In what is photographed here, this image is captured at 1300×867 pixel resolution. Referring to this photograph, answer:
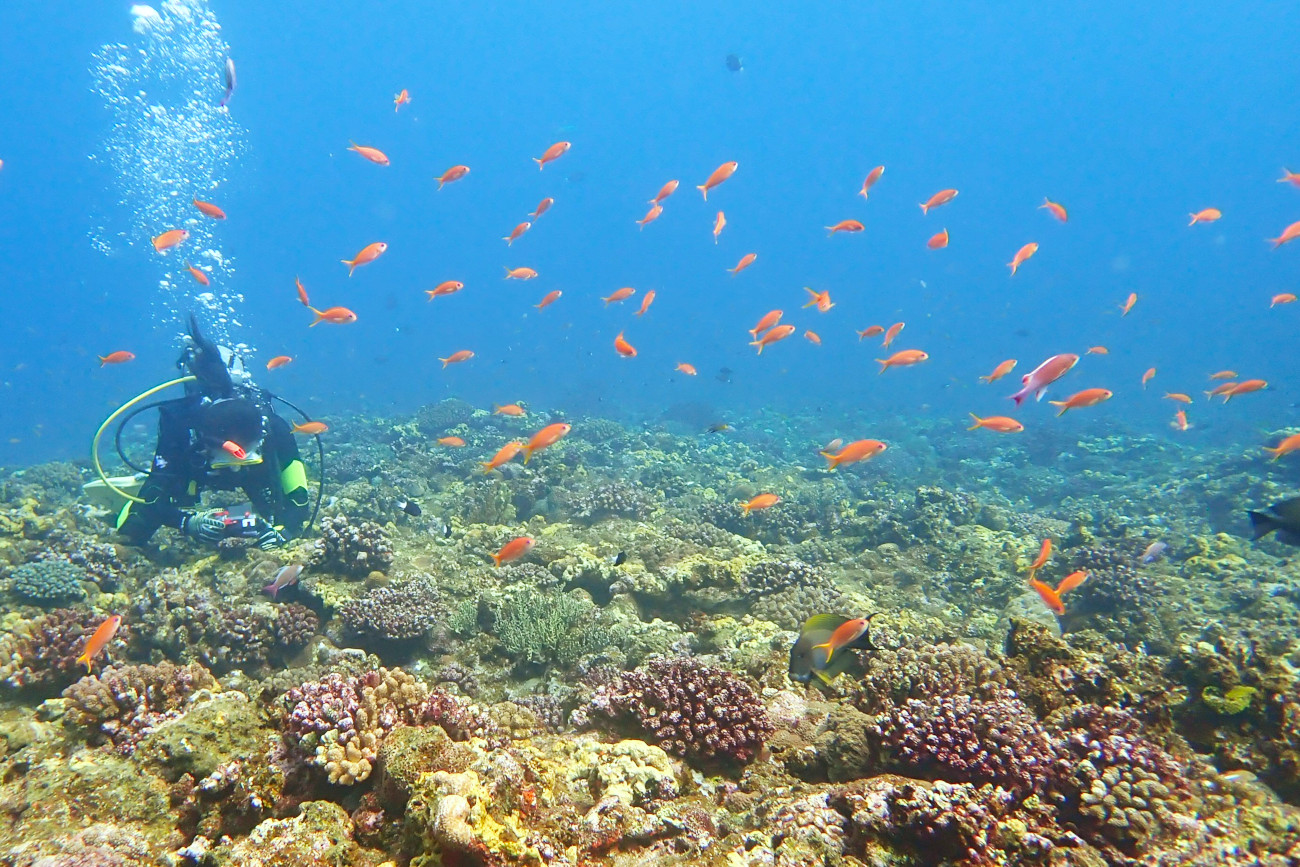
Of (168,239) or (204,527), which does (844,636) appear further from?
(168,239)

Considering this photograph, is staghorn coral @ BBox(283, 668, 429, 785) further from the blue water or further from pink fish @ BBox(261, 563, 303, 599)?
the blue water

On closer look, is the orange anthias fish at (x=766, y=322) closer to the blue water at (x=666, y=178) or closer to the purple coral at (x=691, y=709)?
the purple coral at (x=691, y=709)

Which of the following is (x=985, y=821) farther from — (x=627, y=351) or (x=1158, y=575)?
(x=1158, y=575)

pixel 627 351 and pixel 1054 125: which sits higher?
pixel 1054 125

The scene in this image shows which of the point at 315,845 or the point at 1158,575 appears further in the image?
the point at 1158,575

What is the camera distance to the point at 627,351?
920 centimetres

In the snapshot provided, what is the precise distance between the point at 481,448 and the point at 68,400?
9791 centimetres

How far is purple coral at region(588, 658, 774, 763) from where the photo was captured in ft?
12.0

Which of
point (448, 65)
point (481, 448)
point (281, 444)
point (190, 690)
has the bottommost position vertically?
point (190, 690)

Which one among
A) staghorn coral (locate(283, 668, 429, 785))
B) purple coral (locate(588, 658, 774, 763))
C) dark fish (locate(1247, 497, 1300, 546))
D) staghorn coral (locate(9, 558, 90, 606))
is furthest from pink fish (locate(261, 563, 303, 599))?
dark fish (locate(1247, 497, 1300, 546))

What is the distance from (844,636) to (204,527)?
8385 mm

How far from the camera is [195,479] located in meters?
7.31

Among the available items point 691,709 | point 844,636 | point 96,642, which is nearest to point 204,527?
point 96,642

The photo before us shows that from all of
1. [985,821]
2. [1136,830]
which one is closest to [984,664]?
[1136,830]
